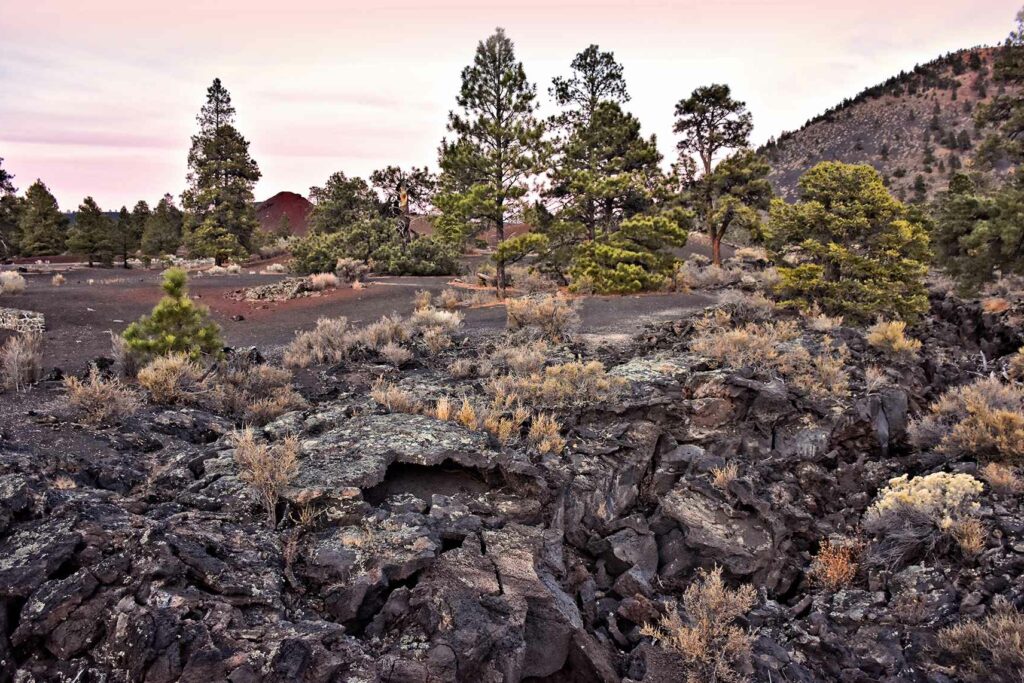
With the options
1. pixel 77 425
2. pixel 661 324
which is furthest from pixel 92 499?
pixel 661 324

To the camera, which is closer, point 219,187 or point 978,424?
point 978,424

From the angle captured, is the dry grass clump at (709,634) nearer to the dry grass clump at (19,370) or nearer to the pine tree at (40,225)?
the dry grass clump at (19,370)

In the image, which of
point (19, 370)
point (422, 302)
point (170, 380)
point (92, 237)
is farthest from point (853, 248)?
point (92, 237)

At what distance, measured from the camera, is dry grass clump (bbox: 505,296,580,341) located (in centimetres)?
1357

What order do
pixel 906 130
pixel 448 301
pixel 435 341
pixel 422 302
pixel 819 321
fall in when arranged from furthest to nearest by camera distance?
pixel 906 130
pixel 448 301
pixel 422 302
pixel 819 321
pixel 435 341

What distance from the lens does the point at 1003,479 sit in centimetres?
638

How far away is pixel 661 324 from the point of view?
1461 cm

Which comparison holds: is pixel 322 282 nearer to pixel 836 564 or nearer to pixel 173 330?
pixel 173 330

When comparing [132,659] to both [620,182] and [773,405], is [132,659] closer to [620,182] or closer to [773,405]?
[773,405]

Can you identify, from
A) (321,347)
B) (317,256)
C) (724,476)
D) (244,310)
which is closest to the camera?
(724,476)

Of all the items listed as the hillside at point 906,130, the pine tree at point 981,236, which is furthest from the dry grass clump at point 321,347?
the hillside at point 906,130

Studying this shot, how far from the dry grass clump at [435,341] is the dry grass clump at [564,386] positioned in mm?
3182

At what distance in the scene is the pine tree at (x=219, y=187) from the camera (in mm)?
36625

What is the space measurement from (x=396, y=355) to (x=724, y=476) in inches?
259
